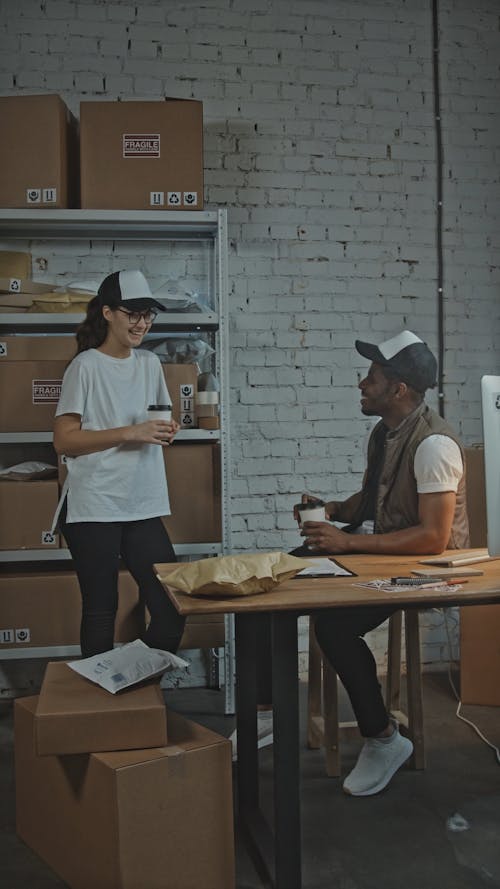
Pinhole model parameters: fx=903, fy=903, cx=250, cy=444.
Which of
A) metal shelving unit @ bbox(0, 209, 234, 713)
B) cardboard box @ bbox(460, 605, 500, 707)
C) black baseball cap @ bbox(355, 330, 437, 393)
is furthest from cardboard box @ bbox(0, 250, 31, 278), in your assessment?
cardboard box @ bbox(460, 605, 500, 707)

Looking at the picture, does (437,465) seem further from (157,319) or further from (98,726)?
(157,319)

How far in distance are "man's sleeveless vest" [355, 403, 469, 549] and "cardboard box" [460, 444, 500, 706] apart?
873mm

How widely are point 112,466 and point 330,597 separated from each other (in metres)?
1.31

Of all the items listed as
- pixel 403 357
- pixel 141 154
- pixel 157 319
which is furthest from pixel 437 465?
pixel 141 154

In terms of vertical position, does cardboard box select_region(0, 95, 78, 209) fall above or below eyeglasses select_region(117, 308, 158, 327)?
above

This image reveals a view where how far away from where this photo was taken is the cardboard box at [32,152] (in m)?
3.52

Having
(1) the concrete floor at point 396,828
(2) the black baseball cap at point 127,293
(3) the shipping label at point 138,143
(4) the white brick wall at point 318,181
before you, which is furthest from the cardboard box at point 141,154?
(1) the concrete floor at point 396,828

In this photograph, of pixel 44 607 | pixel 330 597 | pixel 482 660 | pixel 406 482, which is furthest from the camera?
pixel 482 660

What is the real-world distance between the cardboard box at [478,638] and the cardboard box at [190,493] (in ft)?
3.59

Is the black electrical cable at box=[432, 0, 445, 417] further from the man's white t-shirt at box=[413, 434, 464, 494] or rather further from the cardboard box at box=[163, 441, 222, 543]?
the man's white t-shirt at box=[413, 434, 464, 494]

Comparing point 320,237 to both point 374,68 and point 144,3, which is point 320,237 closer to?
point 374,68

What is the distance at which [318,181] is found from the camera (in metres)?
4.05

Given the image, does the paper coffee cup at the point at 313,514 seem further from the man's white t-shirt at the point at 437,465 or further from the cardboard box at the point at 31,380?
the cardboard box at the point at 31,380

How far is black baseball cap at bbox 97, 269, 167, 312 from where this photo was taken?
311cm
